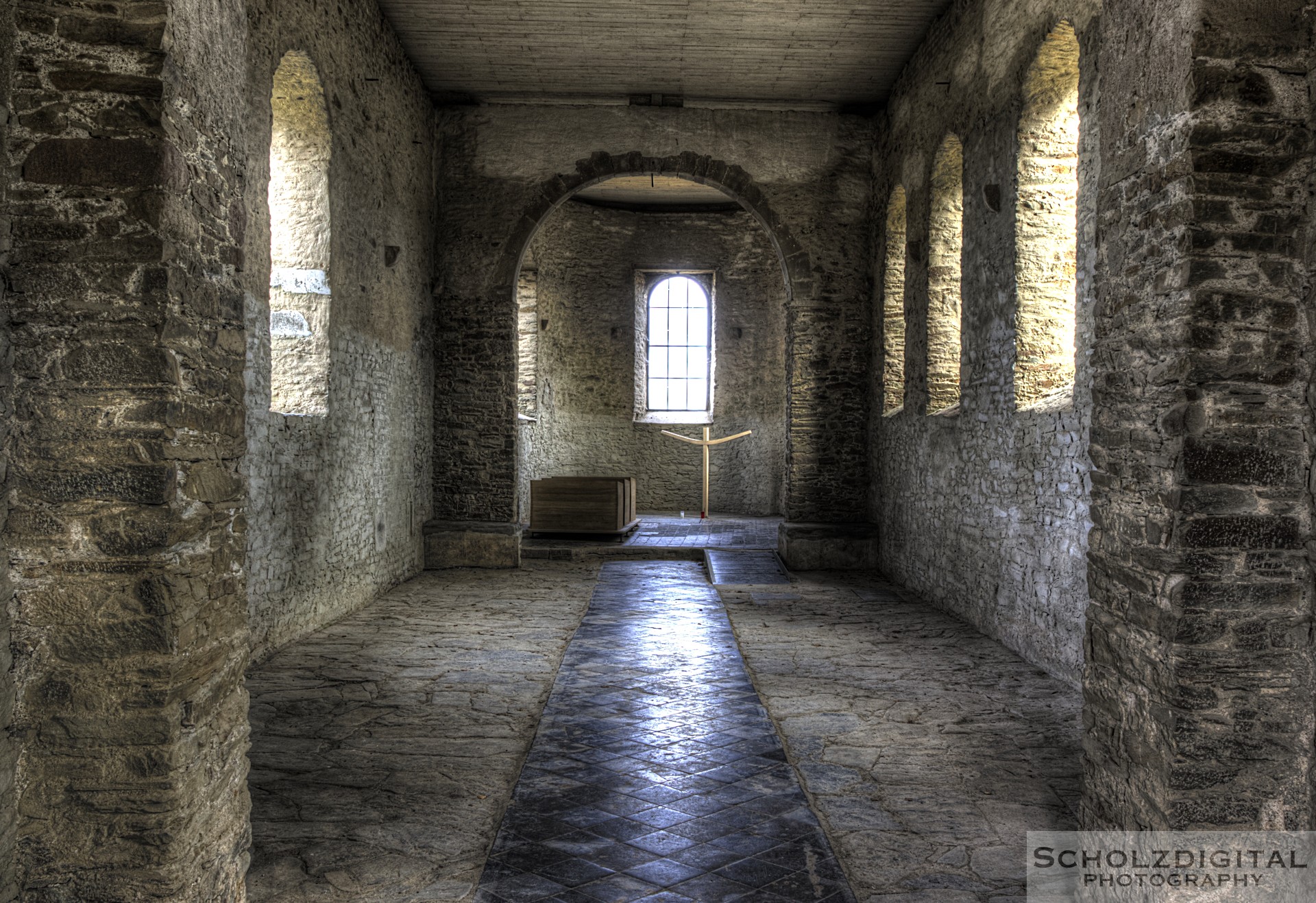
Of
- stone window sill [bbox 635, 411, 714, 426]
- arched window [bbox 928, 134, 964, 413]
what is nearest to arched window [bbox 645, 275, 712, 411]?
stone window sill [bbox 635, 411, 714, 426]

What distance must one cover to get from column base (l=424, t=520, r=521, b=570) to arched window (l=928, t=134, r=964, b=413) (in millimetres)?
4593

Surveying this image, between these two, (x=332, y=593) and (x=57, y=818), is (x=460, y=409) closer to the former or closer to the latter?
(x=332, y=593)

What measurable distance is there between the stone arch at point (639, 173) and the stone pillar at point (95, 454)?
761cm

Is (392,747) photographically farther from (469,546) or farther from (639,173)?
(639,173)

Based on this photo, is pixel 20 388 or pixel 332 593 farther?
pixel 332 593

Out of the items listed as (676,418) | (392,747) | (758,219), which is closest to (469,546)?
(758,219)

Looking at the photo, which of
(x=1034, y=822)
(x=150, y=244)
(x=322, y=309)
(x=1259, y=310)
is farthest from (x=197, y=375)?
(x=322, y=309)

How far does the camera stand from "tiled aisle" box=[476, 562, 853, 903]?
2.91 metres

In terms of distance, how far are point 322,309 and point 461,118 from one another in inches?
162

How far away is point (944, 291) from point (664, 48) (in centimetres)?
349

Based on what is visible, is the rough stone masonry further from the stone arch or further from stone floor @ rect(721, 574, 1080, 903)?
the stone arch

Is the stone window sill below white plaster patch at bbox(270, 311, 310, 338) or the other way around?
below

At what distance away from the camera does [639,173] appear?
33.2 ft

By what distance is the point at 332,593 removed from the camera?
706 centimetres
